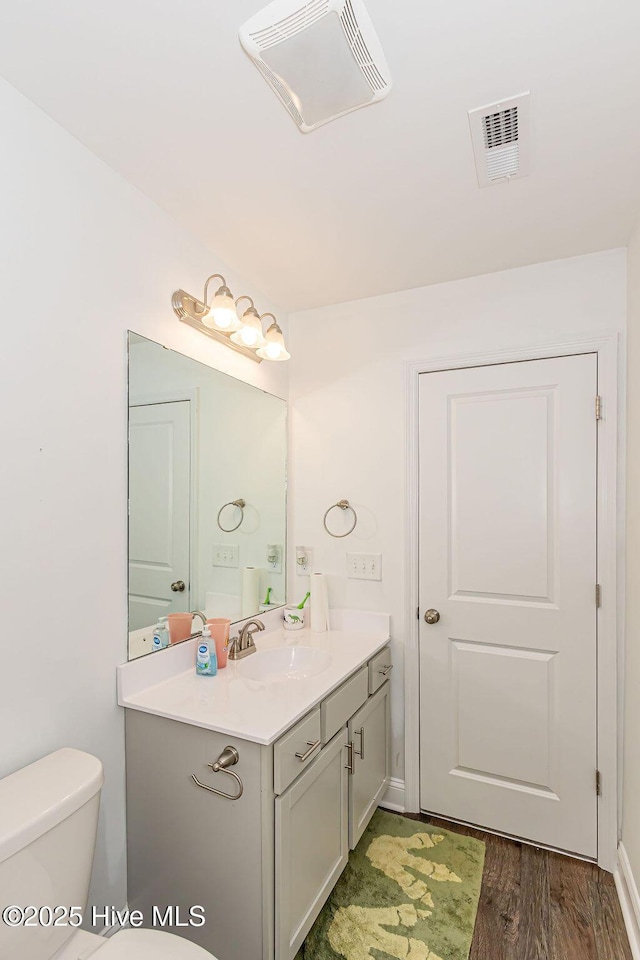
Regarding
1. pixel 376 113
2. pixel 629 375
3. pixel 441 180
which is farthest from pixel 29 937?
pixel 629 375

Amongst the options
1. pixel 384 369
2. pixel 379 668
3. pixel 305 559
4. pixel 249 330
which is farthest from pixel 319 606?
pixel 249 330

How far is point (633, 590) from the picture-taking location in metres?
1.71

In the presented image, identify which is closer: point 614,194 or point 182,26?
point 182,26

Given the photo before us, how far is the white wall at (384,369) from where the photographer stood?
1.98m

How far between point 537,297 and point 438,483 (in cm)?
87

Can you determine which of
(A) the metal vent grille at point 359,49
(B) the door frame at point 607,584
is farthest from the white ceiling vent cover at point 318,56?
(B) the door frame at point 607,584

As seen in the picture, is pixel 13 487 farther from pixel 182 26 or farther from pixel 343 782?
pixel 343 782

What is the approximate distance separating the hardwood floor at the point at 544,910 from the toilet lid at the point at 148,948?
96 cm

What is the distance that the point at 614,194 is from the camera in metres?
1.57

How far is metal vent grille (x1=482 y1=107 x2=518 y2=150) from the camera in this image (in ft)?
4.09

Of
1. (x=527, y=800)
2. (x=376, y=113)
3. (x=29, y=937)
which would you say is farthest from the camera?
(x=527, y=800)

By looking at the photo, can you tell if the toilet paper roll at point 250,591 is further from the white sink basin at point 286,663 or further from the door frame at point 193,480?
the door frame at point 193,480

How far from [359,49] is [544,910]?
2.54 metres

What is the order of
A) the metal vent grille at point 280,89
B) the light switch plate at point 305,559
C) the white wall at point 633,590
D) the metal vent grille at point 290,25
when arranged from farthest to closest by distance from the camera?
1. the light switch plate at point 305,559
2. the white wall at point 633,590
3. the metal vent grille at point 280,89
4. the metal vent grille at point 290,25
